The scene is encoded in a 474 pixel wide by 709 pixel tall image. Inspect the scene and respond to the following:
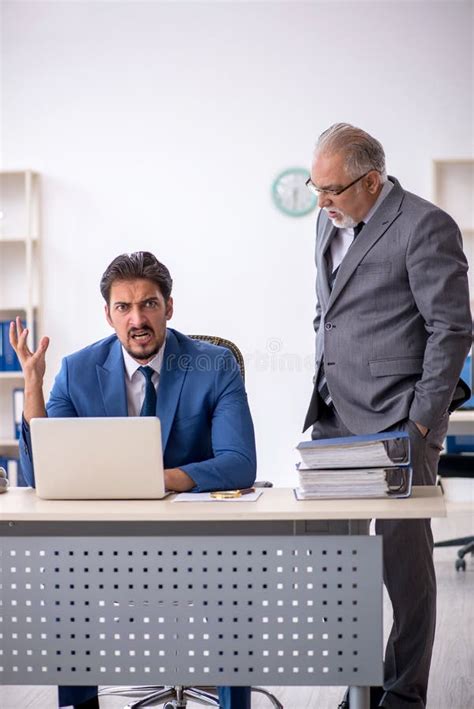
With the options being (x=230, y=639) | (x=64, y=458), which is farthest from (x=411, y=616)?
(x=64, y=458)

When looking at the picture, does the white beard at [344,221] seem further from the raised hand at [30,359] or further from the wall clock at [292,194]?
the wall clock at [292,194]

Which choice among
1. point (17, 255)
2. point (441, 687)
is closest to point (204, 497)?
point (441, 687)

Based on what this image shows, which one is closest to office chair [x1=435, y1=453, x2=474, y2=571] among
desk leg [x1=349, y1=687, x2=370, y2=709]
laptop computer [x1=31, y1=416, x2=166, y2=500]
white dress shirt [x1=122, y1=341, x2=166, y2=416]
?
white dress shirt [x1=122, y1=341, x2=166, y2=416]

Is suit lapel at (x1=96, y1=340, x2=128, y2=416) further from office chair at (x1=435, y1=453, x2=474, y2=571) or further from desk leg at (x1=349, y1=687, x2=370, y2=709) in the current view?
office chair at (x1=435, y1=453, x2=474, y2=571)

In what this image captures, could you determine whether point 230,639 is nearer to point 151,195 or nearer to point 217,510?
point 217,510

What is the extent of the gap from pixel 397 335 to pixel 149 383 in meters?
0.65

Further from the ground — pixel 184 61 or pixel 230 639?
pixel 184 61

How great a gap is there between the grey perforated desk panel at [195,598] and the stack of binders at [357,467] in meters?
0.04

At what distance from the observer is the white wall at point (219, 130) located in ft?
18.8

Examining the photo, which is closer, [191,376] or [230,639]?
[230,639]

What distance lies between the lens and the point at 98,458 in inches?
81.6

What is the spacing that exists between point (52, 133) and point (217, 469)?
13.6ft

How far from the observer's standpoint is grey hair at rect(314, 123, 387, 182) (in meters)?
2.54

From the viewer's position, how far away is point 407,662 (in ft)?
8.13
